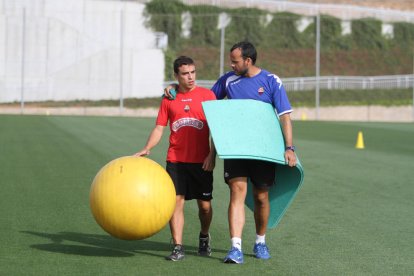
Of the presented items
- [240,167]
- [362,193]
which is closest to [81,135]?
[362,193]

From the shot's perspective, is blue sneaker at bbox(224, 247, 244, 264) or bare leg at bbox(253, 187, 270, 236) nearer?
blue sneaker at bbox(224, 247, 244, 264)

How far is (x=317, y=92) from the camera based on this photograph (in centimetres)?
4603

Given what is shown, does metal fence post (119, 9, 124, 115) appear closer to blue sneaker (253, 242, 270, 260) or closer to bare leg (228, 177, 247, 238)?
blue sneaker (253, 242, 270, 260)

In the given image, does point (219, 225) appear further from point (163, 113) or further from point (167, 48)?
point (167, 48)

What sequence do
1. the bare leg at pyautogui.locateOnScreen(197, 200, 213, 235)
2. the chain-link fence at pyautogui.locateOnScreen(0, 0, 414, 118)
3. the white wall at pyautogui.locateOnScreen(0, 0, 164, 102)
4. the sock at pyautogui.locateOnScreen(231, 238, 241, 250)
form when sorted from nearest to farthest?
the sock at pyautogui.locateOnScreen(231, 238, 241, 250) < the bare leg at pyautogui.locateOnScreen(197, 200, 213, 235) < the white wall at pyautogui.locateOnScreen(0, 0, 164, 102) < the chain-link fence at pyautogui.locateOnScreen(0, 0, 414, 118)

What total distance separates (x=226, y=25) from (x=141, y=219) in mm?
43199

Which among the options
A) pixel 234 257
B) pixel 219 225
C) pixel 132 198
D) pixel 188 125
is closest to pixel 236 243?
pixel 234 257

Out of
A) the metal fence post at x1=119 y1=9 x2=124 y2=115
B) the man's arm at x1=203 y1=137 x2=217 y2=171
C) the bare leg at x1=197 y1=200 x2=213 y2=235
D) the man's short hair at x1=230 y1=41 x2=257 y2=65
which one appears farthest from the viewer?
the metal fence post at x1=119 y1=9 x2=124 y2=115

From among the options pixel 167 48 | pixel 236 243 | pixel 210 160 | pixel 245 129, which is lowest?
pixel 236 243

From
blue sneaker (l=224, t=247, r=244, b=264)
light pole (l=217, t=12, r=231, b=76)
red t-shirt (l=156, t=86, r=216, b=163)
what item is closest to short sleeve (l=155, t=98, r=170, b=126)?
red t-shirt (l=156, t=86, r=216, b=163)

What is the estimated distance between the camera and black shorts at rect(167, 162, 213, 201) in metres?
8.30

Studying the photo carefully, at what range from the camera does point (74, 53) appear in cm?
Answer: 4547

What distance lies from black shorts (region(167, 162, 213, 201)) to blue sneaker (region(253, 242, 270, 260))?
59 cm

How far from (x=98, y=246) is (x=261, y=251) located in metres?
1.52
